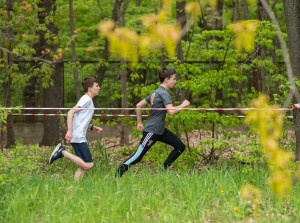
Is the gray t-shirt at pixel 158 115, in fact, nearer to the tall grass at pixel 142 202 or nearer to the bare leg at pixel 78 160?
the tall grass at pixel 142 202

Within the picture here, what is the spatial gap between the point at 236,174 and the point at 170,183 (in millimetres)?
903

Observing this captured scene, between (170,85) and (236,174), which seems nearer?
(236,174)

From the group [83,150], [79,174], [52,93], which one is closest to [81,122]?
[83,150]

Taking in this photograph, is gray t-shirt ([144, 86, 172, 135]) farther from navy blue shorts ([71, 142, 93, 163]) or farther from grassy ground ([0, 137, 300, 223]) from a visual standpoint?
navy blue shorts ([71, 142, 93, 163])

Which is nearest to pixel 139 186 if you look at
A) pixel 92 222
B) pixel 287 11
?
pixel 92 222

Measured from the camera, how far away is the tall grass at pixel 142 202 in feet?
14.9

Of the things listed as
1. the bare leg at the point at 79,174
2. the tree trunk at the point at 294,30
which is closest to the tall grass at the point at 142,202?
the bare leg at the point at 79,174

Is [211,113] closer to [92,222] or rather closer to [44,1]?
[92,222]

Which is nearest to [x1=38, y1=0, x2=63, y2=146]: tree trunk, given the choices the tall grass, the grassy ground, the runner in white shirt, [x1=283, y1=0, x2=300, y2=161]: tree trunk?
the runner in white shirt

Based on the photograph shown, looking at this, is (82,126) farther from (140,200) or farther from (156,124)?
(140,200)

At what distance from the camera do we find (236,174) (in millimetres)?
5699

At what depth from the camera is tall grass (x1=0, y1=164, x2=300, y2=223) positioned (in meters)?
4.55

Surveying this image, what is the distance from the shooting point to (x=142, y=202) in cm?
492

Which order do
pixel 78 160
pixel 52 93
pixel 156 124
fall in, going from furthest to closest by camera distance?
pixel 52 93 < pixel 156 124 < pixel 78 160
